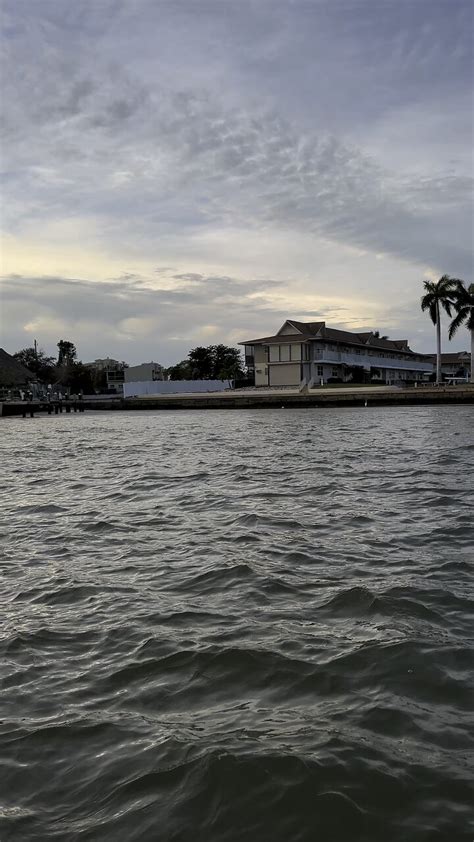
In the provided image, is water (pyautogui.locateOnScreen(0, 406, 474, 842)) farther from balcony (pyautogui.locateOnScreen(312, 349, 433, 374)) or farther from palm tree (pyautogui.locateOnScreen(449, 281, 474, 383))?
→ balcony (pyautogui.locateOnScreen(312, 349, 433, 374))

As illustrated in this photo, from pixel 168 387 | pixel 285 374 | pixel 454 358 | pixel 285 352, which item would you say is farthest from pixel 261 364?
pixel 454 358

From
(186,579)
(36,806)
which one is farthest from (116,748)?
(186,579)

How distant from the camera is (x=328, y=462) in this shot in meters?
16.2

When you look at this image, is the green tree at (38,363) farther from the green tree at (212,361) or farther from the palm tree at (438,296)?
the palm tree at (438,296)

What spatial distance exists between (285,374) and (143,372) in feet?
98.0

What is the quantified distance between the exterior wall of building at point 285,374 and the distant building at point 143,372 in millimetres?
25691

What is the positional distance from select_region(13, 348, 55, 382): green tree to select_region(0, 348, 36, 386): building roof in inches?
1002

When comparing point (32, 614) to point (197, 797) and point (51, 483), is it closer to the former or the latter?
point (197, 797)

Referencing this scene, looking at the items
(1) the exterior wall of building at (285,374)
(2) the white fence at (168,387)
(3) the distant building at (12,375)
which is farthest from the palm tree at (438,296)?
(3) the distant building at (12,375)

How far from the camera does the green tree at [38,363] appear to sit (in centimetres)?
10450

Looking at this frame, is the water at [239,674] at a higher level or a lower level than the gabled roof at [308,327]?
lower

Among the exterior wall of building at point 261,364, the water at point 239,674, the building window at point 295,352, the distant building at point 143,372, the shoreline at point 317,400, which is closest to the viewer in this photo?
the water at point 239,674

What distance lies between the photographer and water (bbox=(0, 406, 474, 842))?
3012 mm

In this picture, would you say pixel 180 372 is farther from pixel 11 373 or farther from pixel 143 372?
pixel 11 373
